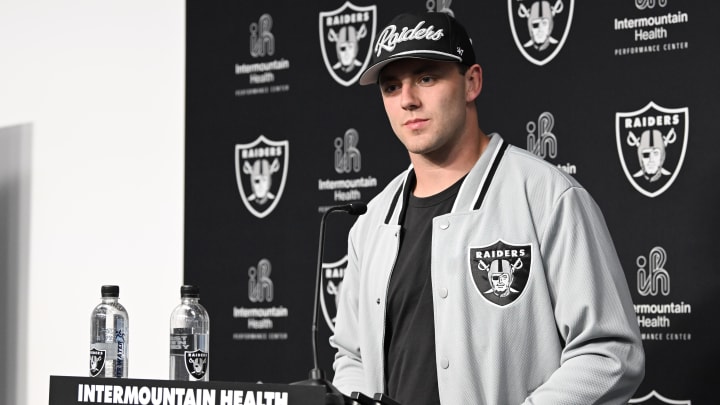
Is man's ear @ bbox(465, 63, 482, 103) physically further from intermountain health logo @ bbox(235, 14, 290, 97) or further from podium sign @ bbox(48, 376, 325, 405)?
intermountain health logo @ bbox(235, 14, 290, 97)

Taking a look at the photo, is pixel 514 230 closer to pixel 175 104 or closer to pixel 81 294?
pixel 175 104

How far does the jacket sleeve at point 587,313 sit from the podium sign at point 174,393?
0.54 meters

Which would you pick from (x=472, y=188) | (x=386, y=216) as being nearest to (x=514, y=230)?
(x=472, y=188)

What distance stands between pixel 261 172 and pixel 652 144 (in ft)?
4.64

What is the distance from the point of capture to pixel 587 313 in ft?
6.47

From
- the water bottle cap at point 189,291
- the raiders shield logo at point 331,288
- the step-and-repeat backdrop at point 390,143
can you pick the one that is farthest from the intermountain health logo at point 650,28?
the water bottle cap at point 189,291

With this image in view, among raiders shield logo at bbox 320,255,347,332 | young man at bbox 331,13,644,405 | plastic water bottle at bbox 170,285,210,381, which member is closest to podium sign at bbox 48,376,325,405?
plastic water bottle at bbox 170,285,210,381

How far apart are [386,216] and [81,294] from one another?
190 cm

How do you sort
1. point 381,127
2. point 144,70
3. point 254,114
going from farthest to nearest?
point 144,70 < point 254,114 < point 381,127

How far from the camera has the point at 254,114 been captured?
11.7 feet

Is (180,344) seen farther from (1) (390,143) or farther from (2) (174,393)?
(1) (390,143)

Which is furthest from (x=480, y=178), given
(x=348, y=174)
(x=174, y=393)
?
(x=348, y=174)

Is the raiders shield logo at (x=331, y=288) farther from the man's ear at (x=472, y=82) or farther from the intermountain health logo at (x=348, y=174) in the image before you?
the man's ear at (x=472, y=82)

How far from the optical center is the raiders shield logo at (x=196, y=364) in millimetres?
2172
